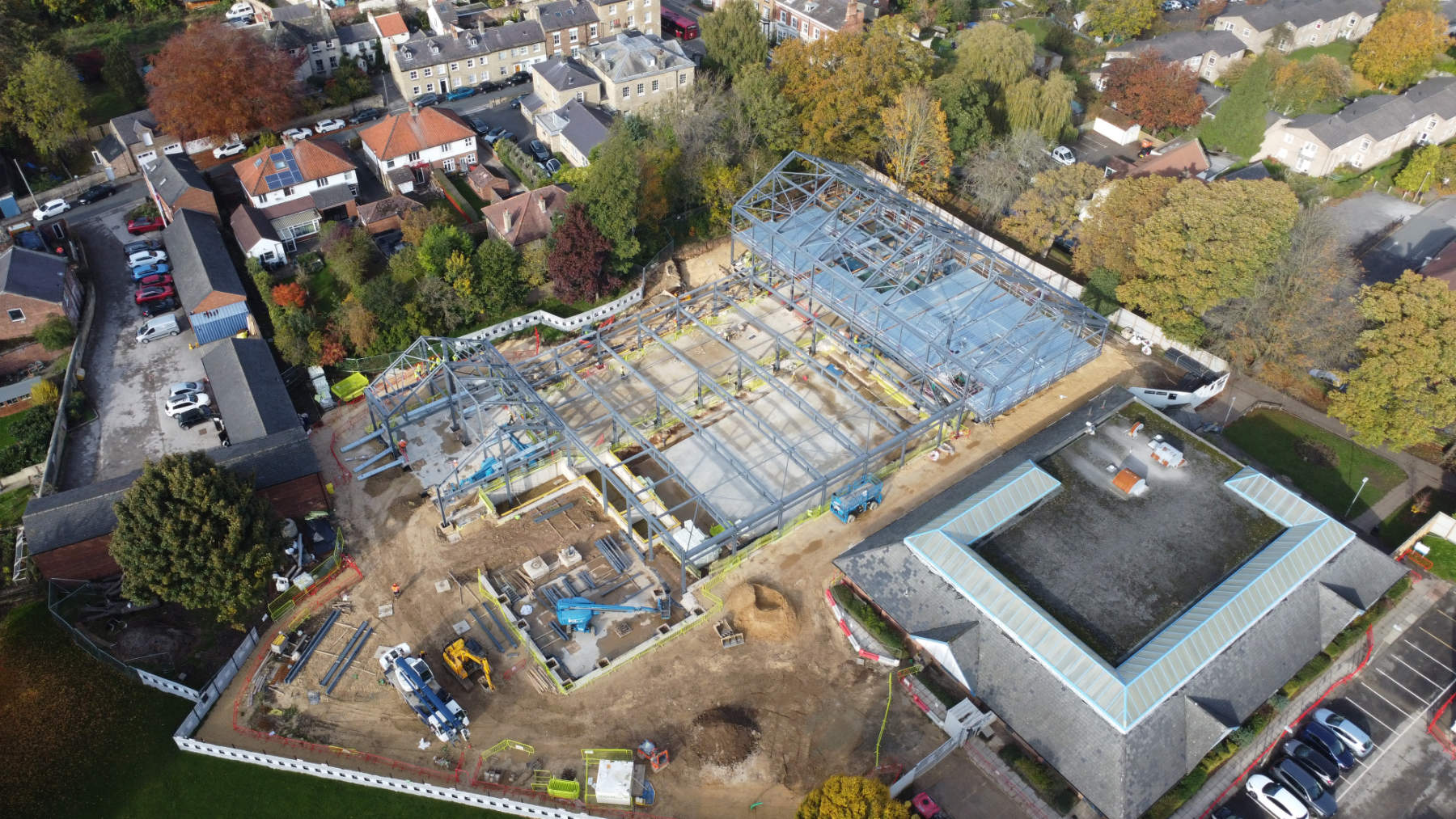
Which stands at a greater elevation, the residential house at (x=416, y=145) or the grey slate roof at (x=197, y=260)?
the residential house at (x=416, y=145)

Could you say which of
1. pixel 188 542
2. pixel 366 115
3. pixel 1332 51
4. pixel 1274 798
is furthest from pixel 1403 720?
pixel 366 115

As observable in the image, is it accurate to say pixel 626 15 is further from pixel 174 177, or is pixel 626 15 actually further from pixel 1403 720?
pixel 1403 720

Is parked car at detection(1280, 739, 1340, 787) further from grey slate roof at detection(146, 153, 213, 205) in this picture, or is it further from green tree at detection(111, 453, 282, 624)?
grey slate roof at detection(146, 153, 213, 205)

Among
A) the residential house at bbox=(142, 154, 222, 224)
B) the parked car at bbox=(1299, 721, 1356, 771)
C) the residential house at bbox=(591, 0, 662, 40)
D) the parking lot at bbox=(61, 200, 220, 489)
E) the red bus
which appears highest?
the residential house at bbox=(591, 0, 662, 40)

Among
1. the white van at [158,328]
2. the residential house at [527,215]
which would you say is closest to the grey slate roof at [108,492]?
the white van at [158,328]

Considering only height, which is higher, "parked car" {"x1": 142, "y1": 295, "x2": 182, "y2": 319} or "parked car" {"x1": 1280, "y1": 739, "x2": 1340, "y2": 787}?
"parked car" {"x1": 142, "y1": 295, "x2": 182, "y2": 319}

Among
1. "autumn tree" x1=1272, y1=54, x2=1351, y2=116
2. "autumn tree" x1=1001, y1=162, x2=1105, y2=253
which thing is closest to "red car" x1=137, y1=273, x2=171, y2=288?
"autumn tree" x1=1001, y1=162, x2=1105, y2=253

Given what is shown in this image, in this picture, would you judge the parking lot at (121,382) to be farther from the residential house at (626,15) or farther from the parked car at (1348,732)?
the parked car at (1348,732)
